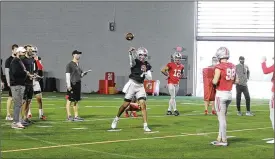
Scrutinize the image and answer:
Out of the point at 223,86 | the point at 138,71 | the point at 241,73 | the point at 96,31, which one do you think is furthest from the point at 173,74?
the point at 96,31

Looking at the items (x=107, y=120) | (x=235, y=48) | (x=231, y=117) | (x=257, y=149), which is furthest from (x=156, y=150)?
(x=235, y=48)

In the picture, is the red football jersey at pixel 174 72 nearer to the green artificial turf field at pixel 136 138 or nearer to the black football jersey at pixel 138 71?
the green artificial turf field at pixel 136 138

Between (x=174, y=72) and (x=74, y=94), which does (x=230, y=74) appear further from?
(x=174, y=72)

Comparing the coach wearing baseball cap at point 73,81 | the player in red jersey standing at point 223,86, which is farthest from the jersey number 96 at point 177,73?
the player in red jersey standing at point 223,86

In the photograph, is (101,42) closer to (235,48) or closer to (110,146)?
(235,48)

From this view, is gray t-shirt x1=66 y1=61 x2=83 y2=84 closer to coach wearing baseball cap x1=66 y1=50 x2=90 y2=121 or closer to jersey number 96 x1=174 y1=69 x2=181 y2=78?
coach wearing baseball cap x1=66 y1=50 x2=90 y2=121

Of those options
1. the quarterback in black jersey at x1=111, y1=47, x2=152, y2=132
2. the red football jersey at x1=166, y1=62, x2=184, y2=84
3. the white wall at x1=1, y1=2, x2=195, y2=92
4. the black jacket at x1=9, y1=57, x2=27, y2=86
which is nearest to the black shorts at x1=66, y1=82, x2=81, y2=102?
the black jacket at x1=9, y1=57, x2=27, y2=86

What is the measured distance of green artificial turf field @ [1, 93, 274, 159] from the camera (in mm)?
11372

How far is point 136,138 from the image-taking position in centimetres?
1370

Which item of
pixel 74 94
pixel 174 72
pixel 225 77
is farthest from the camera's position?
pixel 174 72

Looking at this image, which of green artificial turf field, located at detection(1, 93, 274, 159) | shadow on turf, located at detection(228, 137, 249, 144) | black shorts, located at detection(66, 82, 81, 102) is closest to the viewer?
green artificial turf field, located at detection(1, 93, 274, 159)

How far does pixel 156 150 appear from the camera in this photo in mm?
11844

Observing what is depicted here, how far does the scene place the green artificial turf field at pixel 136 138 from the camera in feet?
37.3

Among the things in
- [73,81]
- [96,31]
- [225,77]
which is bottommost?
[73,81]
